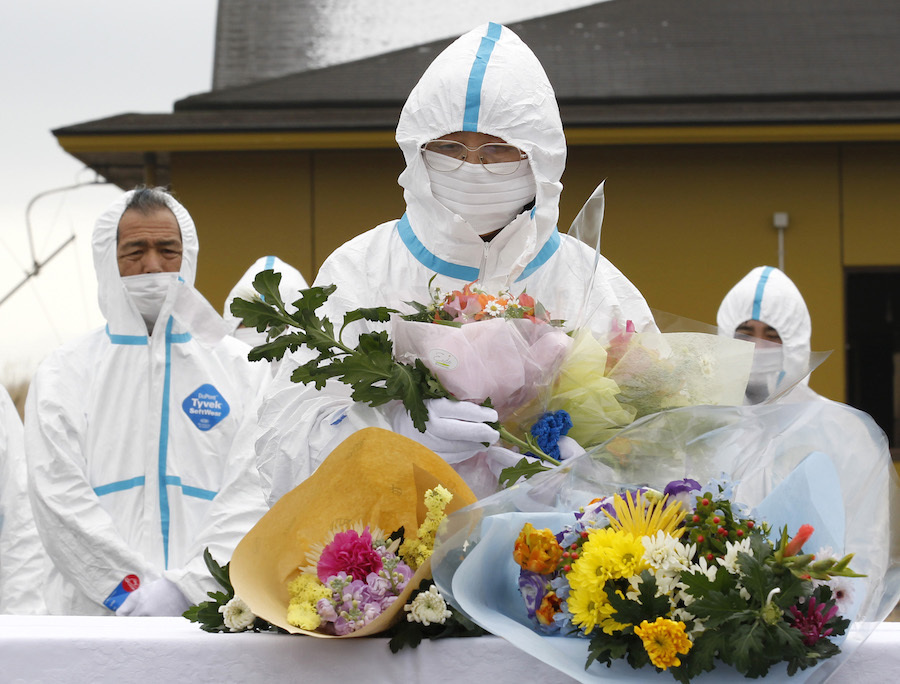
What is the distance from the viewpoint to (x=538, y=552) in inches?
79.1

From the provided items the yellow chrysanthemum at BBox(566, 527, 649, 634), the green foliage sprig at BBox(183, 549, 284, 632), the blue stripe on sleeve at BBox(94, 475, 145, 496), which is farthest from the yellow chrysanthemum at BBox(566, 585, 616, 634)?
the blue stripe on sleeve at BBox(94, 475, 145, 496)

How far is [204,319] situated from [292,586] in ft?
9.51

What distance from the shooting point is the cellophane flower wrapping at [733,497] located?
1.95 metres

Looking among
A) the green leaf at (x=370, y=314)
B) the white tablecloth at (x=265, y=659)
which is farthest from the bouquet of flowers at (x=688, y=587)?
the green leaf at (x=370, y=314)

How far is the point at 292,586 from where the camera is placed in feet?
6.92

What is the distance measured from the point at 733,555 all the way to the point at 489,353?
0.74 meters

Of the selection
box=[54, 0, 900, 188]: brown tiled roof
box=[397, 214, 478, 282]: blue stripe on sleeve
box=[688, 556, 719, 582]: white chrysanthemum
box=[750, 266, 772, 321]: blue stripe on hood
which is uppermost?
box=[54, 0, 900, 188]: brown tiled roof

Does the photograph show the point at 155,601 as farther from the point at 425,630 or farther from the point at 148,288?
the point at 425,630

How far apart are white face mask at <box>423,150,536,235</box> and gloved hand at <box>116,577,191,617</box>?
1.72m

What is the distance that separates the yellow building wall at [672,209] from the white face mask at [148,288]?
6498mm

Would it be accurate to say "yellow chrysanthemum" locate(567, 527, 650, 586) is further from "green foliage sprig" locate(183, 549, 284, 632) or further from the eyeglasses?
the eyeglasses

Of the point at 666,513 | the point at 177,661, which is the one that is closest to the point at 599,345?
the point at 666,513

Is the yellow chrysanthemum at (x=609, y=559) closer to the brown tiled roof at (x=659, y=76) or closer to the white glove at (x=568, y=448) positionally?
the white glove at (x=568, y=448)

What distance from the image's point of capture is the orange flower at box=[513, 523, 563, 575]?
6.58 ft
